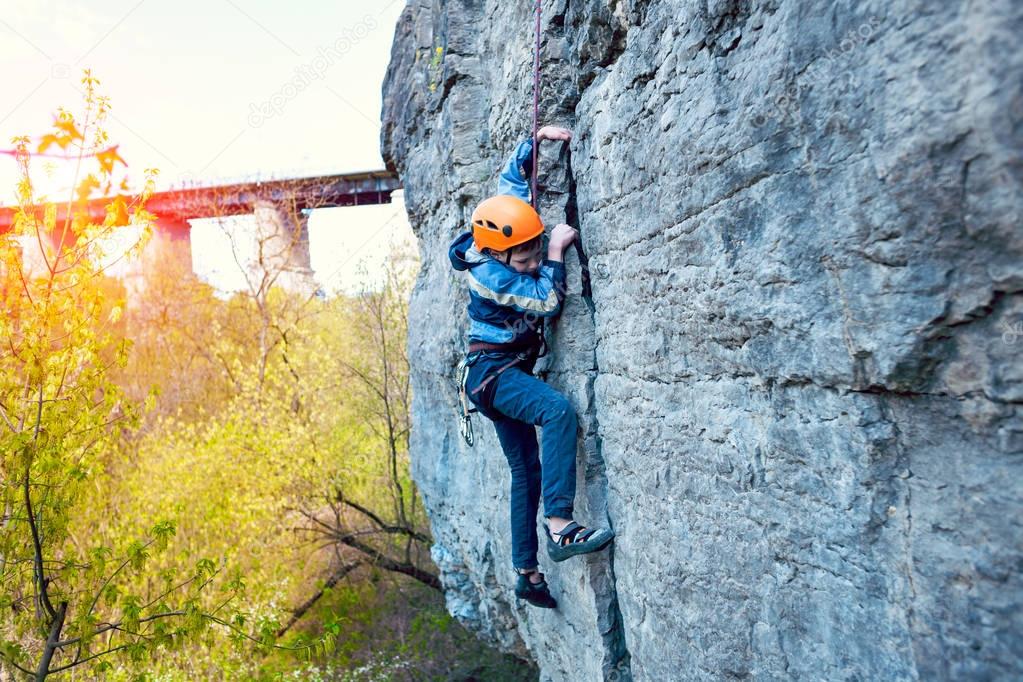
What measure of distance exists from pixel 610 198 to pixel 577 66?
739mm

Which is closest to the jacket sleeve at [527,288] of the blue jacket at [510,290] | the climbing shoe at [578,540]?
the blue jacket at [510,290]

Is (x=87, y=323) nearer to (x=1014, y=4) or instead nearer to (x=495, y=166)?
(x=495, y=166)

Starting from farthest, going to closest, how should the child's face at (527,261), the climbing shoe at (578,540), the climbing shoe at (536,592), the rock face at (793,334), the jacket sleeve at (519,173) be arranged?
the climbing shoe at (536,592)
the jacket sleeve at (519,173)
the child's face at (527,261)
the climbing shoe at (578,540)
the rock face at (793,334)

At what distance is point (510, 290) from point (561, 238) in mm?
349

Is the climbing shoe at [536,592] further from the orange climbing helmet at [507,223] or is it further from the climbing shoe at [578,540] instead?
the orange climbing helmet at [507,223]

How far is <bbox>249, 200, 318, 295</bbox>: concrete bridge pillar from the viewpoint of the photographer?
14797mm

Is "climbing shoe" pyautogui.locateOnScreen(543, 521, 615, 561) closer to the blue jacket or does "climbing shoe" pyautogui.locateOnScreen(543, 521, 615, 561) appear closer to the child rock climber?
the child rock climber

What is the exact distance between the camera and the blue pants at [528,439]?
11.6ft

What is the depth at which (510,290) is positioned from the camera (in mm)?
3621

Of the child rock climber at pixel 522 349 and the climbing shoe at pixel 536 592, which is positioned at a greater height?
the child rock climber at pixel 522 349

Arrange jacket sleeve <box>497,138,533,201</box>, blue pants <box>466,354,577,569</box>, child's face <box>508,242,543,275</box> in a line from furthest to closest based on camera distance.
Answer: jacket sleeve <box>497,138,533,201</box>
child's face <box>508,242,543,275</box>
blue pants <box>466,354,577,569</box>

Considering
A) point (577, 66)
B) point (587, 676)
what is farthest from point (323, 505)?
point (577, 66)

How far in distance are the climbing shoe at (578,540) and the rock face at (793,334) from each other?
0.09 metres

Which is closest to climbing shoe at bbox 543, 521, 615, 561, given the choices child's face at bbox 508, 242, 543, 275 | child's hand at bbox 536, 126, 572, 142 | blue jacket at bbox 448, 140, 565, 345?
blue jacket at bbox 448, 140, 565, 345
